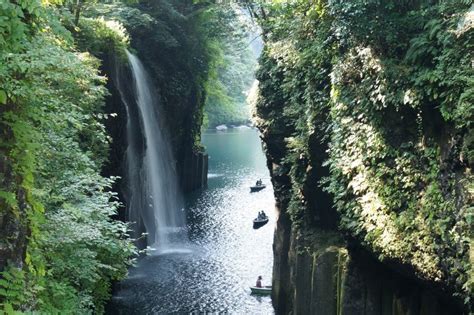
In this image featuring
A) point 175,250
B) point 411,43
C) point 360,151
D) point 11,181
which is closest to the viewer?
point 11,181

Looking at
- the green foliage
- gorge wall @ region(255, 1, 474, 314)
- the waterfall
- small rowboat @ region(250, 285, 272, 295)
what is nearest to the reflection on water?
small rowboat @ region(250, 285, 272, 295)

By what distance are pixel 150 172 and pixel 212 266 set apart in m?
7.38

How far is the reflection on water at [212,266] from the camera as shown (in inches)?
759

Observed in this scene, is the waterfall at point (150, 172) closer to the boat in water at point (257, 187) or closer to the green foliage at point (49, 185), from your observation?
the green foliage at point (49, 185)

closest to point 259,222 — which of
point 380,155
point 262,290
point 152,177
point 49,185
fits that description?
point 152,177

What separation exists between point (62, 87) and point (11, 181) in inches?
250

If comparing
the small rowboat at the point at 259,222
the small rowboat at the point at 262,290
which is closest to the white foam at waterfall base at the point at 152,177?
the small rowboat at the point at 259,222

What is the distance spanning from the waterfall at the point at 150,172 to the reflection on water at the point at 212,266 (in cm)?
154

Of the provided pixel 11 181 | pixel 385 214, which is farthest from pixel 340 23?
pixel 11 181

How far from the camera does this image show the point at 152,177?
2877cm

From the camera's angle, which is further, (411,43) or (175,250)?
(175,250)

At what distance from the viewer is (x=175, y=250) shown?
26484 mm

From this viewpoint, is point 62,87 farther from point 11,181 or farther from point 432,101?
point 432,101

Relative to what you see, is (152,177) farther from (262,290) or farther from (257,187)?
(257,187)
